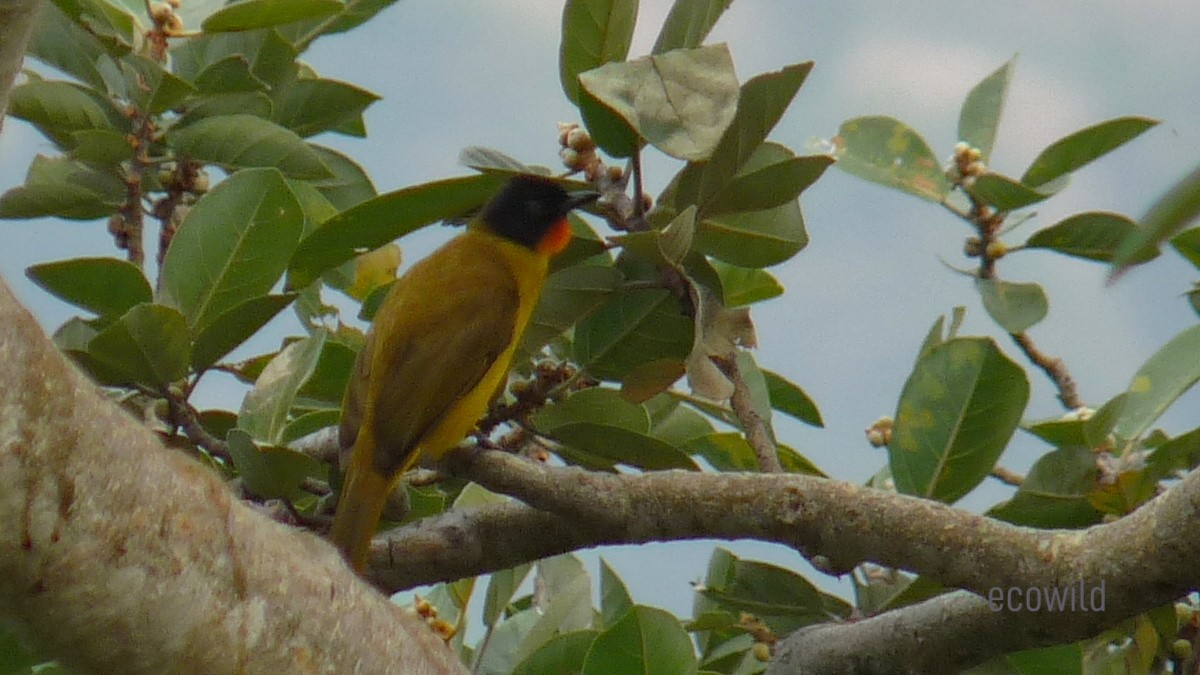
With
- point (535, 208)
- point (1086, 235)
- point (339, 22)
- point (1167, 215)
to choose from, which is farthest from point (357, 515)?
point (1167, 215)

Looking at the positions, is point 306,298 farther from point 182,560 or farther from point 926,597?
point 182,560

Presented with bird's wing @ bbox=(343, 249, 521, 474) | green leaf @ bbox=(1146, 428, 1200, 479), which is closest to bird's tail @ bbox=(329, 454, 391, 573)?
bird's wing @ bbox=(343, 249, 521, 474)

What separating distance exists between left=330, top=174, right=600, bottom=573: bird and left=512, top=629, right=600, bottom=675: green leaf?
0.37 meters

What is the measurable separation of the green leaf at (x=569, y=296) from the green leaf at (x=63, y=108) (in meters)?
1.11

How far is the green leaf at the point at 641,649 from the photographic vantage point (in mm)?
2303

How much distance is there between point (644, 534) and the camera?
2395 mm

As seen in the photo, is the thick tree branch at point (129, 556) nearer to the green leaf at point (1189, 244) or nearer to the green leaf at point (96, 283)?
the green leaf at point (96, 283)

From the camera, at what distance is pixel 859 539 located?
7.23ft

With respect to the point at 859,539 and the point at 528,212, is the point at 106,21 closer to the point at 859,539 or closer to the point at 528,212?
the point at 528,212

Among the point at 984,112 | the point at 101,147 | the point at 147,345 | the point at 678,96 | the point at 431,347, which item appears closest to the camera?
the point at 678,96

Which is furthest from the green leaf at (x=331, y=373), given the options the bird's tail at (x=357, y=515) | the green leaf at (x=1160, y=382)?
the green leaf at (x=1160, y=382)

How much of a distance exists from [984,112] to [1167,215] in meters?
3.12

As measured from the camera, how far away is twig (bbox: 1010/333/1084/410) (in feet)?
11.0

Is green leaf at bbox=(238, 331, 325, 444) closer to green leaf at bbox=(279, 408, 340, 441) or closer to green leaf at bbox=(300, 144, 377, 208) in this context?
green leaf at bbox=(279, 408, 340, 441)
